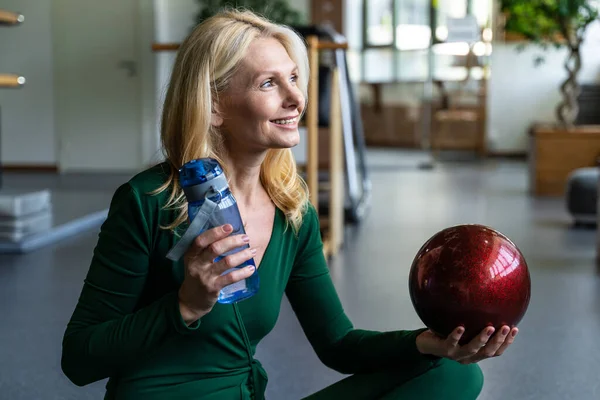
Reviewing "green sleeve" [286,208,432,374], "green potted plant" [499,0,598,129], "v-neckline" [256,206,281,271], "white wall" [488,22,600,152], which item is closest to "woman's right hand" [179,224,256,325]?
"v-neckline" [256,206,281,271]

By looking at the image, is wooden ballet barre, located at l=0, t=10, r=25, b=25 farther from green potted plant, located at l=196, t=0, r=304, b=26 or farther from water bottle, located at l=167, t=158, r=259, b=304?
green potted plant, located at l=196, t=0, r=304, b=26

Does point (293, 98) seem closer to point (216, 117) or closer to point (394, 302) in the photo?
point (216, 117)

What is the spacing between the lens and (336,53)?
15.2 feet

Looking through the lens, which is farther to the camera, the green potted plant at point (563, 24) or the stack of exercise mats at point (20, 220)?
the green potted plant at point (563, 24)

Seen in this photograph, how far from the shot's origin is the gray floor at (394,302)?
248 cm

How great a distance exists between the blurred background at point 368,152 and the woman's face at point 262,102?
45cm

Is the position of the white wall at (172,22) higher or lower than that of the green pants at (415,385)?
higher

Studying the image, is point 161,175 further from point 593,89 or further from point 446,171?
point 593,89

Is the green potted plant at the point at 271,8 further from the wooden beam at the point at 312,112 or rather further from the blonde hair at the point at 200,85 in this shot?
the blonde hair at the point at 200,85

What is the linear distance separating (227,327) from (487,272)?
427 mm

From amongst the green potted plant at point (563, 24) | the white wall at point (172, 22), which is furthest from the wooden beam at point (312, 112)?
the white wall at point (172, 22)

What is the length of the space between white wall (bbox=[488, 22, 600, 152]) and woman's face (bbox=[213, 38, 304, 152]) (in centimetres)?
949

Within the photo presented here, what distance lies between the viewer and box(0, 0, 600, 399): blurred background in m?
2.96

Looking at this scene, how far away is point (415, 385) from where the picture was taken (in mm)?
1470
